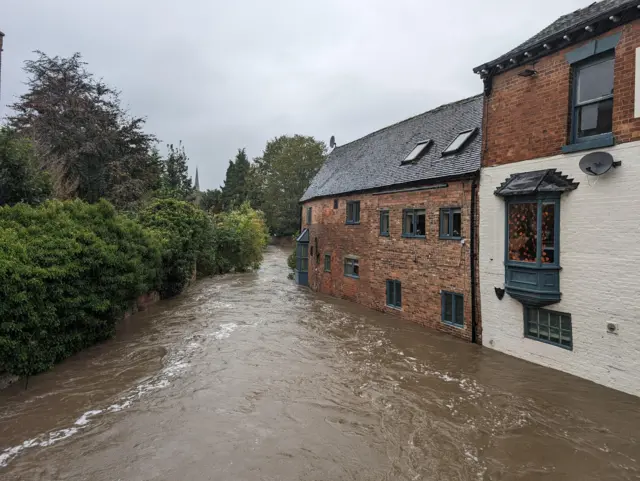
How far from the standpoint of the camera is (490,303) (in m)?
11.4

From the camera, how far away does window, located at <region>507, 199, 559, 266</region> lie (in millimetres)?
9711

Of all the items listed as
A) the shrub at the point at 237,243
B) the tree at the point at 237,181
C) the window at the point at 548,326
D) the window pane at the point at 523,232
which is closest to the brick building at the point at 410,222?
the window pane at the point at 523,232

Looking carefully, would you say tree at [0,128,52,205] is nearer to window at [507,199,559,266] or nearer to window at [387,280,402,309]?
window at [387,280,402,309]

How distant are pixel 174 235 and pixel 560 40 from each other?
17.3 metres

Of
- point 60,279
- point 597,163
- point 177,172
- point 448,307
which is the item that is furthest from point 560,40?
point 177,172

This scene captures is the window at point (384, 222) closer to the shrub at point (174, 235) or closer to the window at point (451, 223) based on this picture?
the window at point (451, 223)

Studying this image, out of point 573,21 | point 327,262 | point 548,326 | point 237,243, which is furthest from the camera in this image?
point 237,243

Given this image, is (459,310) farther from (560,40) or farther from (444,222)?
(560,40)

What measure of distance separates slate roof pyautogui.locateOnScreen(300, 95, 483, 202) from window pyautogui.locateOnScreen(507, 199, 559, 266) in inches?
85.2

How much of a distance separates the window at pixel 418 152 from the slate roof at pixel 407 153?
205mm

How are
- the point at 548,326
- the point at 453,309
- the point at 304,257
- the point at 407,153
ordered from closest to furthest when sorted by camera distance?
the point at 548,326, the point at 453,309, the point at 407,153, the point at 304,257

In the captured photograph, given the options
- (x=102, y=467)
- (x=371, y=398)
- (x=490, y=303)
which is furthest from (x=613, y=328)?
(x=102, y=467)

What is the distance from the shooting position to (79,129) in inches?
950

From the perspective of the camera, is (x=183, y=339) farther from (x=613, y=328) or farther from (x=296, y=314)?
(x=613, y=328)
